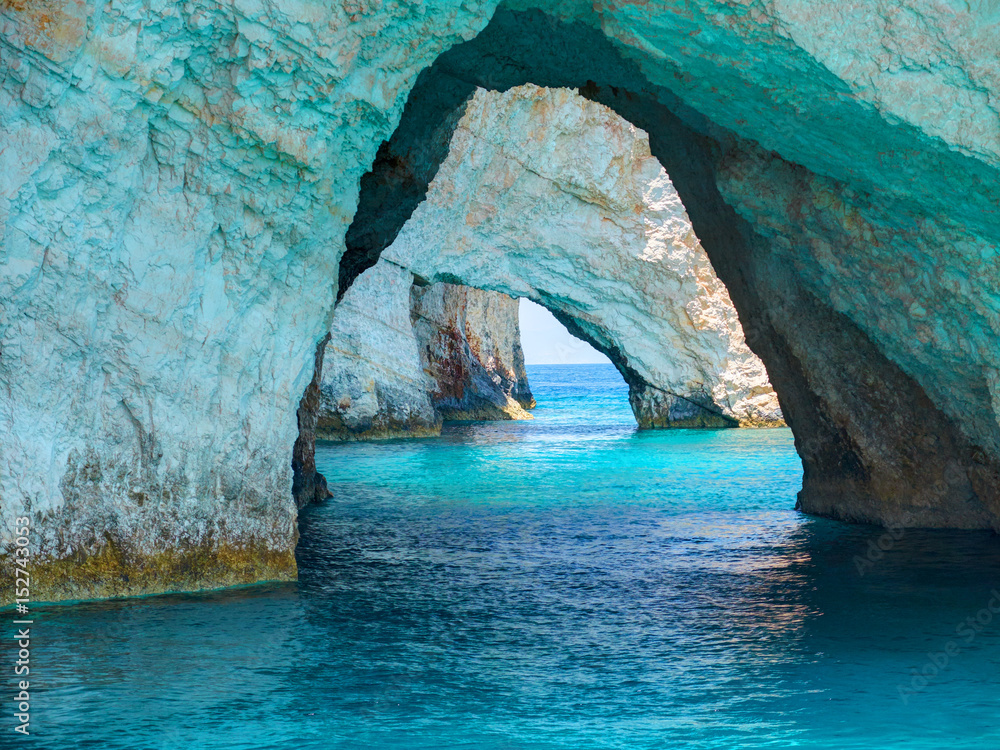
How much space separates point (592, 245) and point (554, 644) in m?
21.0

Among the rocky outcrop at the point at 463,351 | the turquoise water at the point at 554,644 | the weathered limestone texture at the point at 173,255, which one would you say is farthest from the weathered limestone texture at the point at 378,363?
the weathered limestone texture at the point at 173,255

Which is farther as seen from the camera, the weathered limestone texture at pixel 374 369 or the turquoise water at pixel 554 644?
the weathered limestone texture at pixel 374 369

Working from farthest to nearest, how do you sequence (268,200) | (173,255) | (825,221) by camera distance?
(825,221) → (268,200) → (173,255)

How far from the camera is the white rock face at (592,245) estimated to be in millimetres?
25984

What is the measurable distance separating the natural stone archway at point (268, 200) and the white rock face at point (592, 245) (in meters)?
15.4

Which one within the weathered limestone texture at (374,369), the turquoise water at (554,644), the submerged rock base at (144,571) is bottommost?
the turquoise water at (554,644)

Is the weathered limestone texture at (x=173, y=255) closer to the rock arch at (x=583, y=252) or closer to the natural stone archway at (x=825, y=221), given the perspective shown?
the natural stone archway at (x=825, y=221)

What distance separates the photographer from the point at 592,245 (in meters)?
27.8

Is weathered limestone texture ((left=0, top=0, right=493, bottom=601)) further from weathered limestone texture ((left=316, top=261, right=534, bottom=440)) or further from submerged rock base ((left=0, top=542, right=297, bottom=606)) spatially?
weathered limestone texture ((left=316, top=261, right=534, bottom=440))

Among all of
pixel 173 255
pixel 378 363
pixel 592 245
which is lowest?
pixel 378 363

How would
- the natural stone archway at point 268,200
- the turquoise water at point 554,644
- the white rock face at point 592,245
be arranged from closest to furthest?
1. the turquoise water at point 554,644
2. the natural stone archway at point 268,200
3. the white rock face at point 592,245

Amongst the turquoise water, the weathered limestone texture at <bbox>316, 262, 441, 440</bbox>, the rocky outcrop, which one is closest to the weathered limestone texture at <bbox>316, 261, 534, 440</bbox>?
the weathered limestone texture at <bbox>316, 262, 441, 440</bbox>

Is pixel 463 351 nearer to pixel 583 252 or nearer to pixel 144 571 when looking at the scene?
pixel 583 252

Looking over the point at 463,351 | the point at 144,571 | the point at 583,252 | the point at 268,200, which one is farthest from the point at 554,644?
the point at 463,351
